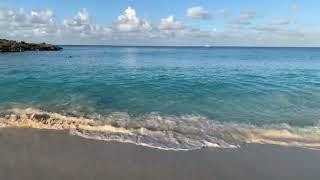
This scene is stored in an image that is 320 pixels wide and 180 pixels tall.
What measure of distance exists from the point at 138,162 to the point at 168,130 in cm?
406

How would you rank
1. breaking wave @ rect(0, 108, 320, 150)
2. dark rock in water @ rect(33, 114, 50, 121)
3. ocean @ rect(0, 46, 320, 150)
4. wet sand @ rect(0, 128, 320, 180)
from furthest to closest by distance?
dark rock in water @ rect(33, 114, 50, 121) → ocean @ rect(0, 46, 320, 150) → breaking wave @ rect(0, 108, 320, 150) → wet sand @ rect(0, 128, 320, 180)

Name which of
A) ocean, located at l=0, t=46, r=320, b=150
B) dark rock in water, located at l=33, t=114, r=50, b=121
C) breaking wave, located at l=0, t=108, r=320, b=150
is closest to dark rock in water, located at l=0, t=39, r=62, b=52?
ocean, located at l=0, t=46, r=320, b=150

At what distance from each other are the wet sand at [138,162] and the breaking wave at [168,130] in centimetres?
76

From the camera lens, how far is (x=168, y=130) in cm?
1366

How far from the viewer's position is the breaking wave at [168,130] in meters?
12.0

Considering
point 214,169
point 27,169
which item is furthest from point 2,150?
point 214,169

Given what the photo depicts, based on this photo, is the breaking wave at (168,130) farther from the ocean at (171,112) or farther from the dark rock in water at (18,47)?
the dark rock in water at (18,47)

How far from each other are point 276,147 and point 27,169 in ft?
25.4

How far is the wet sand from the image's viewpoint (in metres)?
8.80

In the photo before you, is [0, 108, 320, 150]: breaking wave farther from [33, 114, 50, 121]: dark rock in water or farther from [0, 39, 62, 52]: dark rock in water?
[0, 39, 62, 52]: dark rock in water

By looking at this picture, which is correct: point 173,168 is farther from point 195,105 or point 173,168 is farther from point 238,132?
point 195,105

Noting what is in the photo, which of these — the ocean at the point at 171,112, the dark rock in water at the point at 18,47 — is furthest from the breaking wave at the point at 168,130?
the dark rock in water at the point at 18,47

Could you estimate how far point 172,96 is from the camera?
21688 mm

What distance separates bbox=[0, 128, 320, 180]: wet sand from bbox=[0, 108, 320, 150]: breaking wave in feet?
2.49
